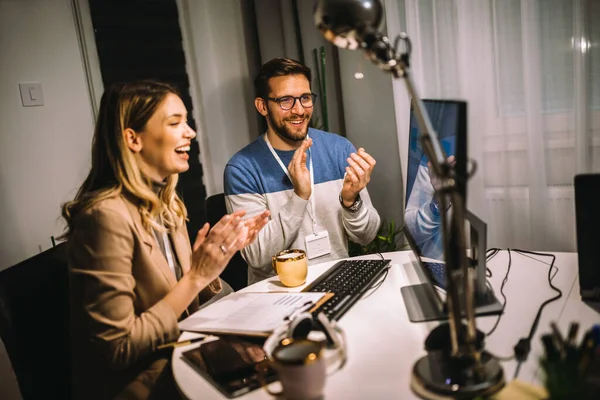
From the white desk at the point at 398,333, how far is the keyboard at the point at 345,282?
3cm

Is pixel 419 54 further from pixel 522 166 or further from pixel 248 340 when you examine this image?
pixel 248 340

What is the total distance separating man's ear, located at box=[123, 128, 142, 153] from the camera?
53.2 inches

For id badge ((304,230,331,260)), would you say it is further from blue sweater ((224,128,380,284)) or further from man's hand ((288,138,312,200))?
man's hand ((288,138,312,200))

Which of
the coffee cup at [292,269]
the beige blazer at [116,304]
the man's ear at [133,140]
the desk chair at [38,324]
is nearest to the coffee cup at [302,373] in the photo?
the beige blazer at [116,304]

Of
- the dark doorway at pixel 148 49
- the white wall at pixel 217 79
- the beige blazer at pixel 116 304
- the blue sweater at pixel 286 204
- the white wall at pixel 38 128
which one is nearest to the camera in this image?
the beige blazer at pixel 116 304

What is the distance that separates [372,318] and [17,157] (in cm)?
166

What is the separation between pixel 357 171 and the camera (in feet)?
5.74

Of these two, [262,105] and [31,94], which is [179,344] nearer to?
[262,105]

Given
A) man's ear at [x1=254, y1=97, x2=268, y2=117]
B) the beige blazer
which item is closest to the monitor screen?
the beige blazer

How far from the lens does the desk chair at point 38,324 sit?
115 centimetres

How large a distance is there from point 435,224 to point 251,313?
1.64ft

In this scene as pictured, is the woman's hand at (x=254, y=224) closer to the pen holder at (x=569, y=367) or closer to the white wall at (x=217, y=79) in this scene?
the pen holder at (x=569, y=367)

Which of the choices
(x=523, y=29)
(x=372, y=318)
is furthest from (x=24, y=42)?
(x=523, y=29)

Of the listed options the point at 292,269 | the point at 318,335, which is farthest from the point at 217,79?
the point at 318,335
